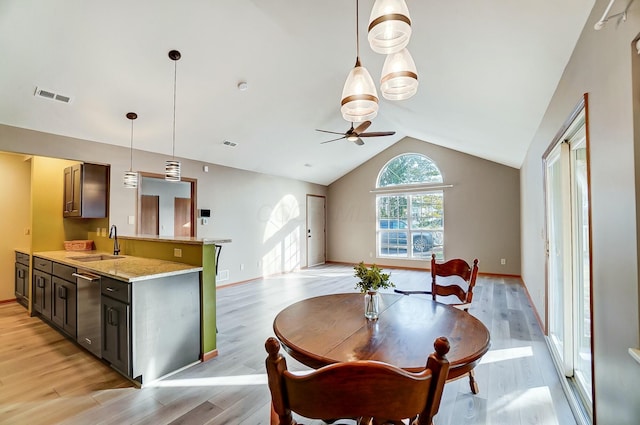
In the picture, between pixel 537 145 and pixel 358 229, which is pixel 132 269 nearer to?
pixel 537 145

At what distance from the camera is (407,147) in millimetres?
7523

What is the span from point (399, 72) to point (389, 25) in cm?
26

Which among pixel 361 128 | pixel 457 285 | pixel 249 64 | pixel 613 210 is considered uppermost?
pixel 249 64

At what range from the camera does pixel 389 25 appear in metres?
1.29

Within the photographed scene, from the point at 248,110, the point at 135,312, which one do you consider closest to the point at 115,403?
the point at 135,312

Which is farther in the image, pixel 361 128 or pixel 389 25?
pixel 361 128

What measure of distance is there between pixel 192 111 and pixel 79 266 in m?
2.32

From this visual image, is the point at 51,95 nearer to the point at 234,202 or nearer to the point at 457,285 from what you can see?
the point at 234,202

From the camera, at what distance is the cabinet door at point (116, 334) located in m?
2.34

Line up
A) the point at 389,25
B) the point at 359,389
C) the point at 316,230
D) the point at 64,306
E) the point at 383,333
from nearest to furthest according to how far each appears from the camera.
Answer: the point at 359,389, the point at 389,25, the point at 383,333, the point at 64,306, the point at 316,230

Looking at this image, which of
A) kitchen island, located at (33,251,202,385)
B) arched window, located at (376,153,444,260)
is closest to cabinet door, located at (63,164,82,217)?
kitchen island, located at (33,251,202,385)

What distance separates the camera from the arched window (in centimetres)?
720

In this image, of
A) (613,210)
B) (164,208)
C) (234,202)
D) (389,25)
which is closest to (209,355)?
(389,25)

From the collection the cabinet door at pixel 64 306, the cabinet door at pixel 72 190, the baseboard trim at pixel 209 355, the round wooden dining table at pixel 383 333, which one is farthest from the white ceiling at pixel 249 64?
the baseboard trim at pixel 209 355
